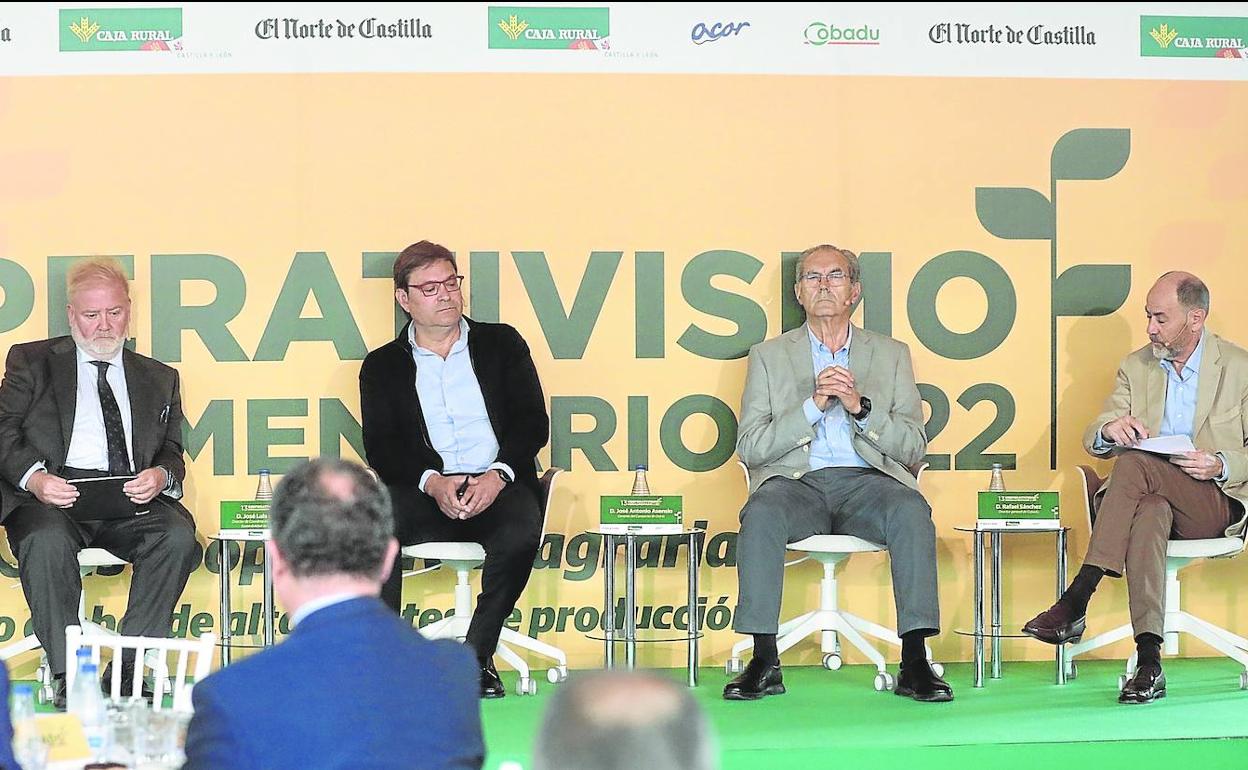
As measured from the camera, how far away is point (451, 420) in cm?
521

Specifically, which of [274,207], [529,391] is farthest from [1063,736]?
[274,207]

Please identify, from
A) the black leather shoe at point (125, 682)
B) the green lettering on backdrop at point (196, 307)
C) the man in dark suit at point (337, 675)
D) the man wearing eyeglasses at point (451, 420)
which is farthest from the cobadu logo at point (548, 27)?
the man in dark suit at point (337, 675)

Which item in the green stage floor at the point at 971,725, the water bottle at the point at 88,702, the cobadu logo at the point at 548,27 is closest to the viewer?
the water bottle at the point at 88,702

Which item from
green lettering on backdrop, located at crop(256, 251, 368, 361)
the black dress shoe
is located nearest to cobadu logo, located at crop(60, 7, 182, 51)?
green lettering on backdrop, located at crop(256, 251, 368, 361)

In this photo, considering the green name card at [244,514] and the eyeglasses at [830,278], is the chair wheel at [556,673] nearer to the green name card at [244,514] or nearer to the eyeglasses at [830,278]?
the green name card at [244,514]

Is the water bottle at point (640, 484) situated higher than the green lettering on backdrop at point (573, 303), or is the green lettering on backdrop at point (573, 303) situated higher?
the green lettering on backdrop at point (573, 303)

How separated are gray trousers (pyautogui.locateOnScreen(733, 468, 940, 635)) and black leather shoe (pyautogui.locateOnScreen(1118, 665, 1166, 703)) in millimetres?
591

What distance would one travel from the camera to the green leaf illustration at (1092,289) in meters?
5.62

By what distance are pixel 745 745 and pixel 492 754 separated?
26.1 inches

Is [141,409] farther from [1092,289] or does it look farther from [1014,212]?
[1092,289]

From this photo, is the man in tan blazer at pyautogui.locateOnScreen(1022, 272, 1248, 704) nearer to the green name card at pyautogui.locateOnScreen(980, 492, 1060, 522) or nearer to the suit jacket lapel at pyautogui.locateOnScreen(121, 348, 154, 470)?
the green name card at pyautogui.locateOnScreen(980, 492, 1060, 522)

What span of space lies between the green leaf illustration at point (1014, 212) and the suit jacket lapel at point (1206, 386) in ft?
2.51

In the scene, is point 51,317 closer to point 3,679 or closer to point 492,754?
point 492,754

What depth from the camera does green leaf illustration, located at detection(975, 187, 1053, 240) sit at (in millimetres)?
5609
